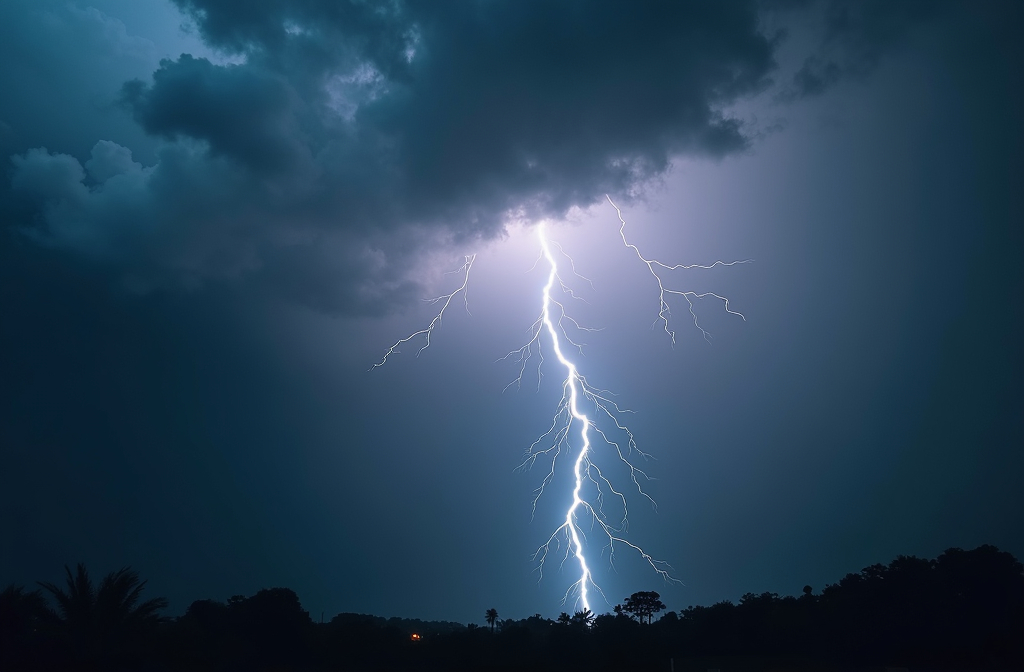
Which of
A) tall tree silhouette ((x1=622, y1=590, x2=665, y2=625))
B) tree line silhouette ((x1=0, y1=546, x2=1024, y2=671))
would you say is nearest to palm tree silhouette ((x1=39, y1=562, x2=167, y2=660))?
tree line silhouette ((x1=0, y1=546, x2=1024, y2=671))

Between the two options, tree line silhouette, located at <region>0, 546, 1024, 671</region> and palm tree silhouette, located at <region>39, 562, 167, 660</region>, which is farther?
tree line silhouette, located at <region>0, 546, 1024, 671</region>

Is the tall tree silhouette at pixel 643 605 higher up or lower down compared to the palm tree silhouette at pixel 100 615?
higher up

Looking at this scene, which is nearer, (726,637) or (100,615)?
(100,615)

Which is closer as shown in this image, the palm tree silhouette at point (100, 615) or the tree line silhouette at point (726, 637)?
the palm tree silhouette at point (100, 615)

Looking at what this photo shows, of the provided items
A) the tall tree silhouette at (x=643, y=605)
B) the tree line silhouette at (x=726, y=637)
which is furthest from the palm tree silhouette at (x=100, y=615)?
the tall tree silhouette at (x=643, y=605)

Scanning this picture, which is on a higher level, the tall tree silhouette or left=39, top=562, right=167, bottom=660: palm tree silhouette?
the tall tree silhouette

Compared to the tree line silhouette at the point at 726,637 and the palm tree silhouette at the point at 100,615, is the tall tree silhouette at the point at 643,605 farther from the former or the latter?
the palm tree silhouette at the point at 100,615

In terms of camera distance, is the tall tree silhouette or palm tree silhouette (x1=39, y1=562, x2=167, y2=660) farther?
the tall tree silhouette

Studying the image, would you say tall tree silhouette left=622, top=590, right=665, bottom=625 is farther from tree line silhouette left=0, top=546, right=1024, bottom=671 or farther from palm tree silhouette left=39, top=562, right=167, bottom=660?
palm tree silhouette left=39, top=562, right=167, bottom=660

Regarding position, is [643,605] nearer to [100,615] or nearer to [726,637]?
[726,637]

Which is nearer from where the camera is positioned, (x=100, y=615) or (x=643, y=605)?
(x=100, y=615)

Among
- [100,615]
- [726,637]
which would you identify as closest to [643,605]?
[726,637]

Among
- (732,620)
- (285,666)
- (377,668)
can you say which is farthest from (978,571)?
(285,666)

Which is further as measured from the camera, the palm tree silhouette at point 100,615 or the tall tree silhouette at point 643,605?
the tall tree silhouette at point 643,605
